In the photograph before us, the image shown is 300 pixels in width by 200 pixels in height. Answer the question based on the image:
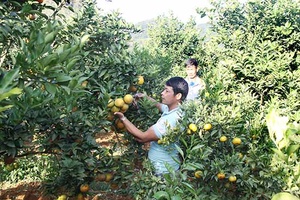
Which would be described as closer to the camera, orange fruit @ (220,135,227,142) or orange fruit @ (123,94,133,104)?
orange fruit @ (123,94,133,104)

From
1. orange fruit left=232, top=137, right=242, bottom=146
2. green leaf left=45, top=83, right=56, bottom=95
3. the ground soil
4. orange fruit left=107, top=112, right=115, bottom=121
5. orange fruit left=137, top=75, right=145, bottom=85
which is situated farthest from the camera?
the ground soil

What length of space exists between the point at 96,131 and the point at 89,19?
2.93 feet

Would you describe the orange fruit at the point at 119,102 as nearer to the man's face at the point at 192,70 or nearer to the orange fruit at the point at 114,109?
the orange fruit at the point at 114,109

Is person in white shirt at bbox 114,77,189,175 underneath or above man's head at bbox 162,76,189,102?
underneath

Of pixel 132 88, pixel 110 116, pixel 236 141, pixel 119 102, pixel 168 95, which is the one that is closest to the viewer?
pixel 119 102

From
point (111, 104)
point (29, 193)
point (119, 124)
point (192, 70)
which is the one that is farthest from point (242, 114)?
point (29, 193)

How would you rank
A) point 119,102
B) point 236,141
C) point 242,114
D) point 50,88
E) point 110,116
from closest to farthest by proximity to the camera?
point 50,88
point 119,102
point 110,116
point 236,141
point 242,114

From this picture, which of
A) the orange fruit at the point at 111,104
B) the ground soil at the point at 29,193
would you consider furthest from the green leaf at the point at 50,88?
the ground soil at the point at 29,193

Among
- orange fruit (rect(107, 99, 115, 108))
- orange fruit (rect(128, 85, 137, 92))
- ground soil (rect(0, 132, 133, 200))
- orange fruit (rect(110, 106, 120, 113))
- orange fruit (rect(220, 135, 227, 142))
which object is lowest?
ground soil (rect(0, 132, 133, 200))

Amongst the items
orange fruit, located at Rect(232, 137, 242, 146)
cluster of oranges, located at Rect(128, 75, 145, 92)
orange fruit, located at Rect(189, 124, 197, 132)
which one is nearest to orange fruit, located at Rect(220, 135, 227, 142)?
orange fruit, located at Rect(232, 137, 242, 146)

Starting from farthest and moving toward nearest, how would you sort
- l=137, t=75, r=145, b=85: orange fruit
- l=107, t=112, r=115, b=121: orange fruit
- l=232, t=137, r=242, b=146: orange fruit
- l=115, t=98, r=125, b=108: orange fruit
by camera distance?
l=232, t=137, r=242, b=146: orange fruit → l=137, t=75, r=145, b=85: orange fruit → l=107, t=112, r=115, b=121: orange fruit → l=115, t=98, r=125, b=108: orange fruit

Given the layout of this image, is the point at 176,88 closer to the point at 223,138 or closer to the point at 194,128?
the point at 194,128

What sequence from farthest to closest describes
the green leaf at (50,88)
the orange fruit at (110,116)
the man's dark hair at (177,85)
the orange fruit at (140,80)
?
the man's dark hair at (177,85)
the orange fruit at (140,80)
the orange fruit at (110,116)
the green leaf at (50,88)

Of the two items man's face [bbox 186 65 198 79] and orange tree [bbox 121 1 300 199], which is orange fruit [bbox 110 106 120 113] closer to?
orange tree [bbox 121 1 300 199]
